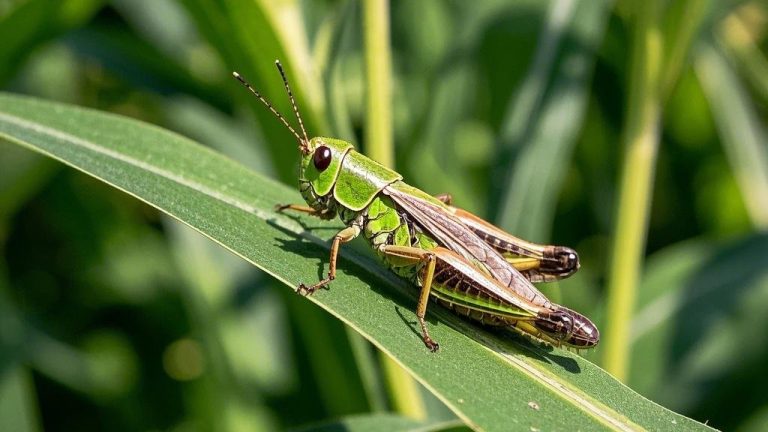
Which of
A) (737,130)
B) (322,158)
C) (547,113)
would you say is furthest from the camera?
(737,130)

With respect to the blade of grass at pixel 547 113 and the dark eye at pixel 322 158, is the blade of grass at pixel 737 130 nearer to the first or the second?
the blade of grass at pixel 547 113

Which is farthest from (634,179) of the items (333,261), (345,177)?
(333,261)

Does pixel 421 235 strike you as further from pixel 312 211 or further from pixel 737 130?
pixel 737 130

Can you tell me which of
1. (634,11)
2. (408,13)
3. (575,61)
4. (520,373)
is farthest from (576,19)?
(520,373)

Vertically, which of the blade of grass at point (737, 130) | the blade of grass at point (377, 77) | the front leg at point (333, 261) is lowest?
the front leg at point (333, 261)

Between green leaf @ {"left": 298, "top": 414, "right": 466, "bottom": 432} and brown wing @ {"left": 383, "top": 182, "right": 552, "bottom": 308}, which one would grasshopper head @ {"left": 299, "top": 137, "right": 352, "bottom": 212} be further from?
green leaf @ {"left": 298, "top": 414, "right": 466, "bottom": 432}

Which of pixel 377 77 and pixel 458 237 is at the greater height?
pixel 377 77

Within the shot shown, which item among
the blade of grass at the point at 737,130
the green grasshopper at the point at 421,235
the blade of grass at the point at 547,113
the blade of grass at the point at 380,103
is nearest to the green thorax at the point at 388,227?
the green grasshopper at the point at 421,235
